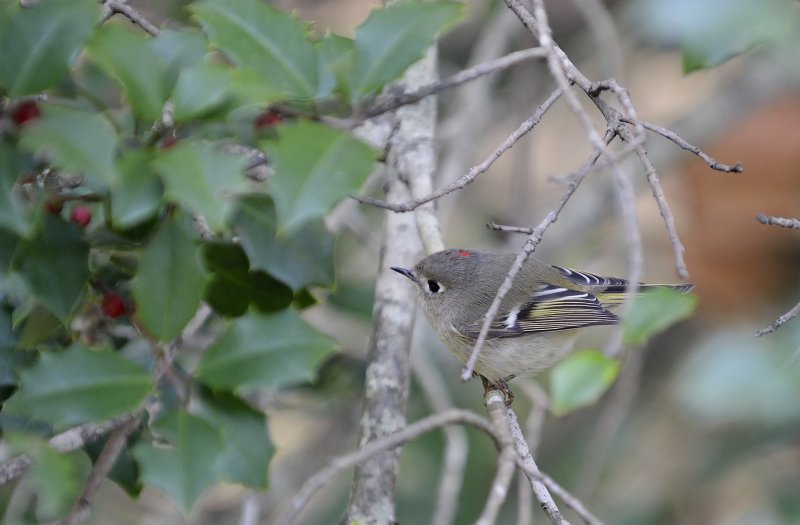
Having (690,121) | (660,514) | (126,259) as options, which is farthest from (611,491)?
(126,259)

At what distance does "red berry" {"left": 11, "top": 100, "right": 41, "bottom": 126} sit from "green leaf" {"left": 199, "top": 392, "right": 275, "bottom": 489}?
0.46 m

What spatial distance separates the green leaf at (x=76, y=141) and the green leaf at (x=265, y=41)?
27 cm

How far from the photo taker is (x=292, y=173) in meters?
1.14

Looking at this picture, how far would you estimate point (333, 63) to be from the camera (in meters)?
1.36

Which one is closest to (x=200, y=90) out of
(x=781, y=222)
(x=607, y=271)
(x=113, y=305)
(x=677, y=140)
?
(x=113, y=305)

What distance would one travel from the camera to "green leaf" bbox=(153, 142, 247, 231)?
1.07 metres

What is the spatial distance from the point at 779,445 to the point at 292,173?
2.24 meters

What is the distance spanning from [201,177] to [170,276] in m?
0.28

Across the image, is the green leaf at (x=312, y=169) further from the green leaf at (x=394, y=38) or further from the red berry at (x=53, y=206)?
the red berry at (x=53, y=206)

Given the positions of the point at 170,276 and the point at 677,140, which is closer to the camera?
the point at 170,276

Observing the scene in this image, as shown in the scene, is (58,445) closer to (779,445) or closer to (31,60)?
(31,60)

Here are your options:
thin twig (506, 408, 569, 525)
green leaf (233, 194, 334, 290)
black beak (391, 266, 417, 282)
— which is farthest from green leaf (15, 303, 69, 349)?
black beak (391, 266, 417, 282)

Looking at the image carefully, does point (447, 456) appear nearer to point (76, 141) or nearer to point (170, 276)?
point (170, 276)

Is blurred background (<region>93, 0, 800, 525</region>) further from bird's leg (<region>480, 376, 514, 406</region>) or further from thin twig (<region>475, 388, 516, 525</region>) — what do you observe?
thin twig (<region>475, 388, 516, 525</region>)
